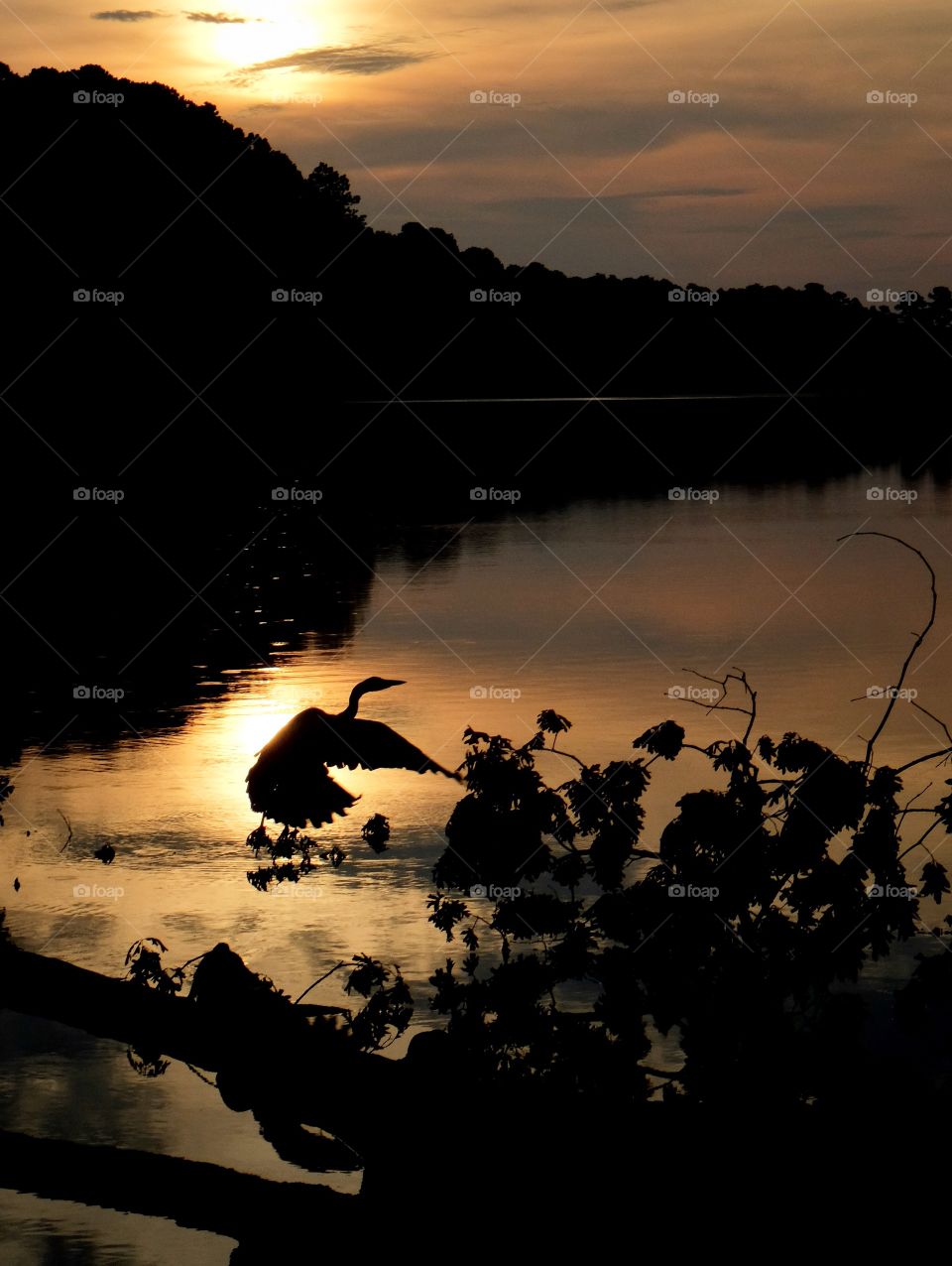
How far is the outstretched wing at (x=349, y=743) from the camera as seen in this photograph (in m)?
10.1

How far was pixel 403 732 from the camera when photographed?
18.7 m

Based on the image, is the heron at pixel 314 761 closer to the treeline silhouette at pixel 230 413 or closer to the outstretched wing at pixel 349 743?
the outstretched wing at pixel 349 743

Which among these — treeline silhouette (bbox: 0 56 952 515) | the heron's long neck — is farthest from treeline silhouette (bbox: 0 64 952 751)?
the heron's long neck

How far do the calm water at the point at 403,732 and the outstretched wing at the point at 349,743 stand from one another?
193 cm

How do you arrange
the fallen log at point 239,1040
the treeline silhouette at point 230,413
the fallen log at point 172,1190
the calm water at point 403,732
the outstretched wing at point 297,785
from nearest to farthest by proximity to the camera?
the fallen log at point 239,1040 < the fallen log at point 172,1190 < the outstretched wing at point 297,785 < the calm water at point 403,732 < the treeline silhouette at point 230,413

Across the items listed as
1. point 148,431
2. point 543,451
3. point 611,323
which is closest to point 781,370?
point 611,323

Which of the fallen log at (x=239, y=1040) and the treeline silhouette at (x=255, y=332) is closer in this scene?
the fallen log at (x=239, y=1040)

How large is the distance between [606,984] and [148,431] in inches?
2372

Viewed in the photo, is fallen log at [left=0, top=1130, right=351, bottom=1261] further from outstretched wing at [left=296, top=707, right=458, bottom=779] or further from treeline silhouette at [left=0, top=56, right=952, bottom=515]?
treeline silhouette at [left=0, top=56, right=952, bottom=515]

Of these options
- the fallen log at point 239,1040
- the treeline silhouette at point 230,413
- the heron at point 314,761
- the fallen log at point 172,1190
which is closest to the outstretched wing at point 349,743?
the heron at point 314,761

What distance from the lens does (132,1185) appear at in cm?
884

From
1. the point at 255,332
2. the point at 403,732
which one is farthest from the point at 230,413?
the point at 403,732

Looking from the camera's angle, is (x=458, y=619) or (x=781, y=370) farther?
(x=781, y=370)

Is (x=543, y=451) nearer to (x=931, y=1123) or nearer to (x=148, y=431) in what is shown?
(x=148, y=431)
